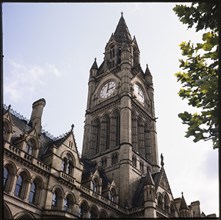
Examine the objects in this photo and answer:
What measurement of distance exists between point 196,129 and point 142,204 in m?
30.3

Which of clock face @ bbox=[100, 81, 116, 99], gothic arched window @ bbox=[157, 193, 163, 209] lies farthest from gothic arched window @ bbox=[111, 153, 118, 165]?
clock face @ bbox=[100, 81, 116, 99]

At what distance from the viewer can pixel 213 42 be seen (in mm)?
7617

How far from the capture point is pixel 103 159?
44.9 meters

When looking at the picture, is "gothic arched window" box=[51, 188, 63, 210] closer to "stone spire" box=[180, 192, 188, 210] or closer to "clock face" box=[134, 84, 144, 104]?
"stone spire" box=[180, 192, 188, 210]

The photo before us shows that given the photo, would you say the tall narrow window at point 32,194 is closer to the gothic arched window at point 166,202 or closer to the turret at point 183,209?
the gothic arched window at point 166,202

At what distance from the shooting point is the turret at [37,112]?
1339 inches

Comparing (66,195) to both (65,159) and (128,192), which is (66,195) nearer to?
(65,159)

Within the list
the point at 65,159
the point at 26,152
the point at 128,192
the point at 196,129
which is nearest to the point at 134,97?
the point at 128,192

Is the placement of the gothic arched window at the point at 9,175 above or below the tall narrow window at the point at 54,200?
above

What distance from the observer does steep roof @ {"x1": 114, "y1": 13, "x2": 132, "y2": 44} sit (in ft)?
207

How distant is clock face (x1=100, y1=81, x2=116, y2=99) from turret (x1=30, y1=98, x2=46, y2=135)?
19331 mm

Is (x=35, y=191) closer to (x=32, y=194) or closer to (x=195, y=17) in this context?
(x=32, y=194)

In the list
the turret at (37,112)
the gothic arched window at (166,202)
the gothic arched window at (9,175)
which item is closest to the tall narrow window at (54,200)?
the gothic arched window at (9,175)

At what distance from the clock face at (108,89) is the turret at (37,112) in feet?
63.4
